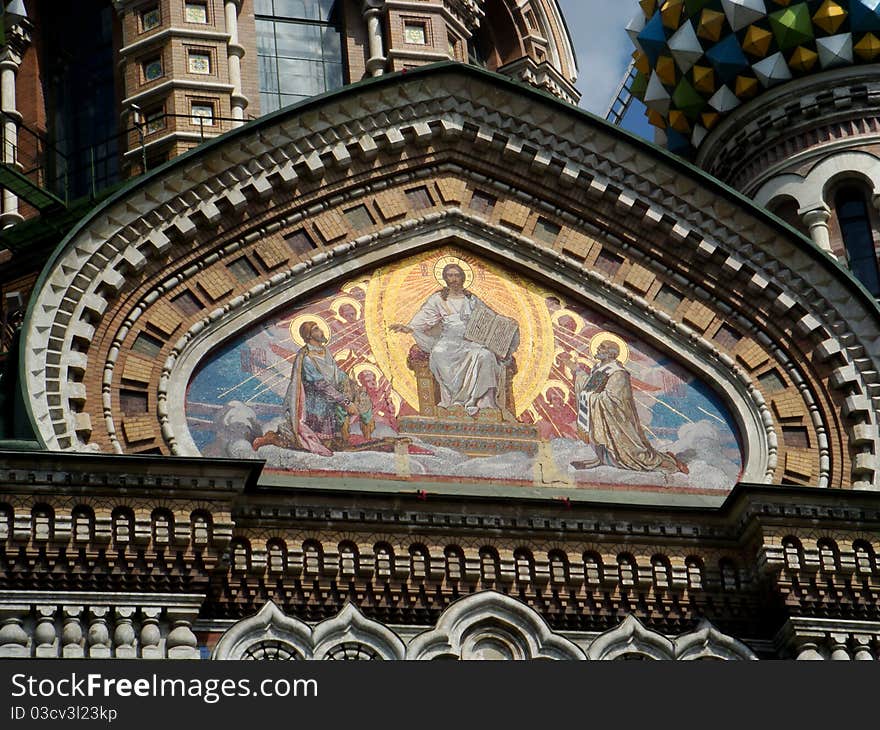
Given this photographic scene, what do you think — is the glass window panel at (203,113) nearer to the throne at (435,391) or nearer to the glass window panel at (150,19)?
the glass window panel at (150,19)

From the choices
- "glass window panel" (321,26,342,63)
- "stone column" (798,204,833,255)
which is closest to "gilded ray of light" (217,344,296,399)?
"glass window panel" (321,26,342,63)

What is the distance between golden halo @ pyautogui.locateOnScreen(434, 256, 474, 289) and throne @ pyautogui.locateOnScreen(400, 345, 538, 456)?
0.81 meters

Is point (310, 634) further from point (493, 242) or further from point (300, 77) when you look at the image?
point (300, 77)

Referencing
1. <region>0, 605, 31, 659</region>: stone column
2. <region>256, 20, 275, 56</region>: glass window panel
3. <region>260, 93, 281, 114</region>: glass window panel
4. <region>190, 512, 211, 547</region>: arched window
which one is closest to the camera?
<region>0, 605, 31, 659</region>: stone column

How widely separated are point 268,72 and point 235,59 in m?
0.56

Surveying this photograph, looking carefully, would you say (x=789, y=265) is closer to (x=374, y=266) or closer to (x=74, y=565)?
(x=374, y=266)

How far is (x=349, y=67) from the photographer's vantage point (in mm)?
20641

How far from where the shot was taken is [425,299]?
52.9 feet

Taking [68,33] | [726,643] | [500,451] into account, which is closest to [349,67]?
[68,33]

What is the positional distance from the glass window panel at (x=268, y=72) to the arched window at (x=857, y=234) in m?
4.80

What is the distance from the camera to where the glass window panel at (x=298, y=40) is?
68.2 feet

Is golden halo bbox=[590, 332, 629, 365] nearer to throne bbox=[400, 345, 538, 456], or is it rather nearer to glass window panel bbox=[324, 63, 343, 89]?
throne bbox=[400, 345, 538, 456]

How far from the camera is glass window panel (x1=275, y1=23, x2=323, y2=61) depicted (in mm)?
20797

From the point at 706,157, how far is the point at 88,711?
11278mm
